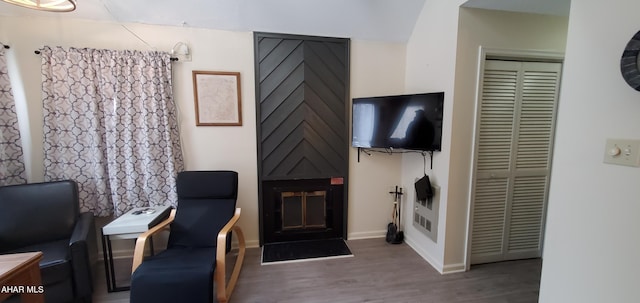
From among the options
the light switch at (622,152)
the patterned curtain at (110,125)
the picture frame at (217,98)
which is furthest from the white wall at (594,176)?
the patterned curtain at (110,125)

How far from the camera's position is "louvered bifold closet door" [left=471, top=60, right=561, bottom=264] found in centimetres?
231

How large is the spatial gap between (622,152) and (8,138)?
4.27 meters

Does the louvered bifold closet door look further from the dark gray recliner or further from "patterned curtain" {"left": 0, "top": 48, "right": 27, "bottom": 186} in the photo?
"patterned curtain" {"left": 0, "top": 48, "right": 27, "bottom": 186}

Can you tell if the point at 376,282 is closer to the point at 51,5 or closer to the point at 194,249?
the point at 194,249

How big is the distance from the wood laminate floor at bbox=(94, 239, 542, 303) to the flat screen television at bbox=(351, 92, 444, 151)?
121cm

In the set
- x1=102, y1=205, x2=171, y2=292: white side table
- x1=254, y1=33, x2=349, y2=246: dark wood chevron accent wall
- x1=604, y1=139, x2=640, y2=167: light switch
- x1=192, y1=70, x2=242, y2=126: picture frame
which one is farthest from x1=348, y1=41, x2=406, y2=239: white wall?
x1=102, y1=205, x2=171, y2=292: white side table

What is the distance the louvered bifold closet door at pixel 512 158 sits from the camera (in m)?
2.31

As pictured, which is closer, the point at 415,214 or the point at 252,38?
the point at 252,38

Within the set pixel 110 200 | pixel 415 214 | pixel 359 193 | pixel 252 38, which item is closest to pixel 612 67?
pixel 415 214

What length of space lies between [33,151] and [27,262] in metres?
1.64

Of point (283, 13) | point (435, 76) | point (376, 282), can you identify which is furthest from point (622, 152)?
point (283, 13)

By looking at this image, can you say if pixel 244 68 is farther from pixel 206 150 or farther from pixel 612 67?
Result: pixel 612 67

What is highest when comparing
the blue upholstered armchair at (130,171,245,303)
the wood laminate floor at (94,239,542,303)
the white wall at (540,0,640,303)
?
the white wall at (540,0,640,303)

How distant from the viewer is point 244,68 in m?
2.71
